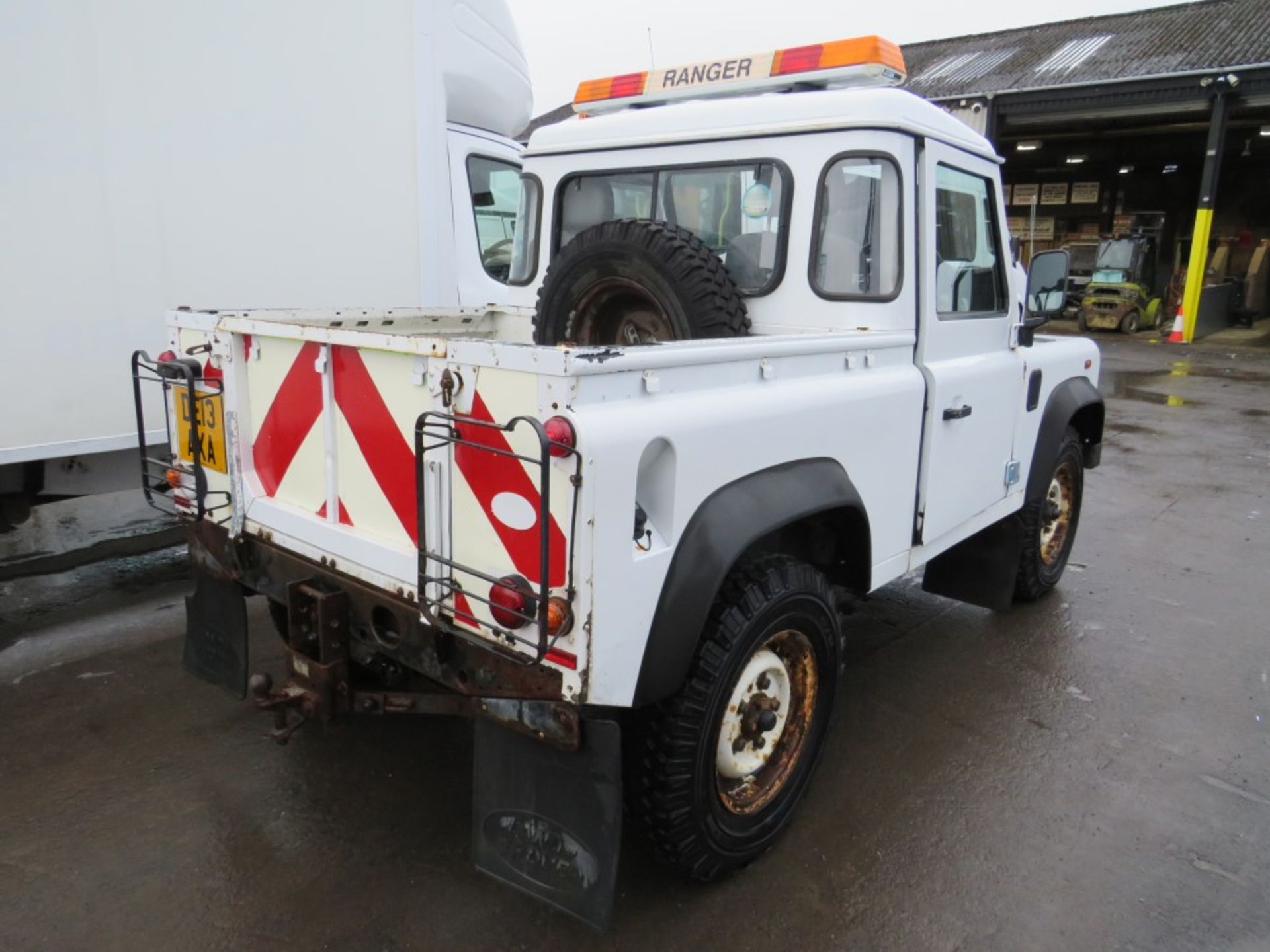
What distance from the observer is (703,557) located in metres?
2.28

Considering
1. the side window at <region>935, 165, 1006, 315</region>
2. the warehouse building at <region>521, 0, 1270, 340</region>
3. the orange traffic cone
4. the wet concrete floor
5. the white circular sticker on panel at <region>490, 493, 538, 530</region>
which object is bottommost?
the wet concrete floor

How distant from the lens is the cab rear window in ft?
10.8

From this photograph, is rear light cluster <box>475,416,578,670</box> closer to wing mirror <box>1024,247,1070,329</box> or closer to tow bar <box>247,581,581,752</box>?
tow bar <box>247,581,581,752</box>

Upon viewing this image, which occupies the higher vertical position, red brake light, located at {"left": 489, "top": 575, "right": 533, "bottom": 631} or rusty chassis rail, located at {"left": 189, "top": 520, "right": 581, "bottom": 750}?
red brake light, located at {"left": 489, "top": 575, "right": 533, "bottom": 631}

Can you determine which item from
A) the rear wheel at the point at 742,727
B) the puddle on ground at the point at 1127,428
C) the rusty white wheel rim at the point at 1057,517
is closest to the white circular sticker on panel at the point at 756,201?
the rear wheel at the point at 742,727

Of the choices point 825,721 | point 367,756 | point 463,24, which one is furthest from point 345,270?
point 825,721

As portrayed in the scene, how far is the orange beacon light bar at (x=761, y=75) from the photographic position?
350cm

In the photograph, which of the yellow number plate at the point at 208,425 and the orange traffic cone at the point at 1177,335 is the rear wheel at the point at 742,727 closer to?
the yellow number plate at the point at 208,425

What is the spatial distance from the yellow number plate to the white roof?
5.93 feet

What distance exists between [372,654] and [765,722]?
1159 millimetres

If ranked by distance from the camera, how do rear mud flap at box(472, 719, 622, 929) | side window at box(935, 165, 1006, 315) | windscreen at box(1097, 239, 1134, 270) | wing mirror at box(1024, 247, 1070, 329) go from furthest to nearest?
windscreen at box(1097, 239, 1134, 270), wing mirror at box(1024, 247, 1070, 329), side window at box(935, 165, 1006, 315), rear mud flap at box(472, 719, 622, 929)

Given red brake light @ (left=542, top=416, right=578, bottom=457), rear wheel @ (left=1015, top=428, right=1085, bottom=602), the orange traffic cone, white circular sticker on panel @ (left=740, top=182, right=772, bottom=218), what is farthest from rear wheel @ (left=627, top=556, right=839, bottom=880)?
the orange traffic cone

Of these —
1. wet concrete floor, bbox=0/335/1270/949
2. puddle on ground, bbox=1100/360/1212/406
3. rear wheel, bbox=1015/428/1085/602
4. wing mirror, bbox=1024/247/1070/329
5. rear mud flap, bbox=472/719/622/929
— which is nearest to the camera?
rear mud flap, bbox=472/719/622/929

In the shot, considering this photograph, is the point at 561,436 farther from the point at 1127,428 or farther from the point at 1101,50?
the point at 1101,50
